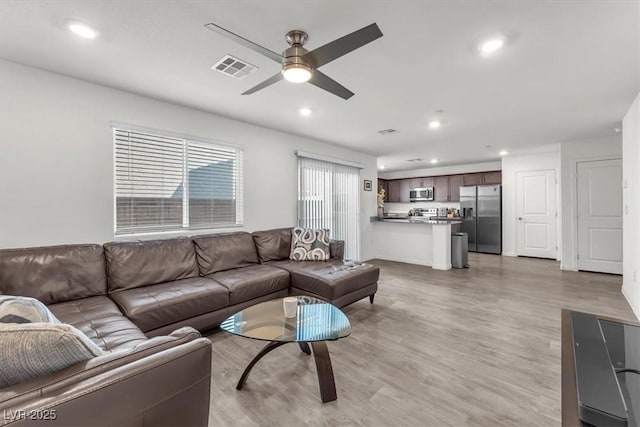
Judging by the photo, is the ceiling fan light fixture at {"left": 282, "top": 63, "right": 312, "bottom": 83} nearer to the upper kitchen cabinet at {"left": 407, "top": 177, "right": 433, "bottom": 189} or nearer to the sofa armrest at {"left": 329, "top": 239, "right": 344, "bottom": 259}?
the sofa armrest at {"left": 329, "top": 239, "right": 344, "bottom": 259}

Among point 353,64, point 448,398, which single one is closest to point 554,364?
point 448,398

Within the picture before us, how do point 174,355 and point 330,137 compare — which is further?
point 330,137

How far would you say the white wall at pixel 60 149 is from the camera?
2350 mm

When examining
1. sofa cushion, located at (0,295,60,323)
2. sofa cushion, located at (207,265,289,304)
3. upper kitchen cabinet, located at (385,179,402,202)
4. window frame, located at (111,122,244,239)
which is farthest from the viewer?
upper kitchen cabinet, located at (385,179,402,202)

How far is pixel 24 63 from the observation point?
93.0 inches

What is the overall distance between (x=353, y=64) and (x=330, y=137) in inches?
97.5

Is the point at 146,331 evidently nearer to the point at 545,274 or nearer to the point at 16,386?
the point at 16,386

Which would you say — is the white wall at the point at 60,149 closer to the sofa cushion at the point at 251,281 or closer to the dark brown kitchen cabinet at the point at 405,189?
the sofa cushion at the point at 251,281

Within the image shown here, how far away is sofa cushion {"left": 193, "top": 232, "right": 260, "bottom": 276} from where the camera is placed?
Answer: 316cm

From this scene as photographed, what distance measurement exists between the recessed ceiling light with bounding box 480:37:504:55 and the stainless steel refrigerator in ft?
18.4

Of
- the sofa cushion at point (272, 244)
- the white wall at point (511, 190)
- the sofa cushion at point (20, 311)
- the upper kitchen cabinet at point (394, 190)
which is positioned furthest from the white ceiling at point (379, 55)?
the upper kitchen cabinet at point (394, 190)

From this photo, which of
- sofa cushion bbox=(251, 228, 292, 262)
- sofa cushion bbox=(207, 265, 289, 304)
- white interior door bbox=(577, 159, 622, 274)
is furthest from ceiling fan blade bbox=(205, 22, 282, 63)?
white interior door bbox=(577, 159, 622, 274)

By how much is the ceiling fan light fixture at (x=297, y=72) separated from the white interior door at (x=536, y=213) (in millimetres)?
6681

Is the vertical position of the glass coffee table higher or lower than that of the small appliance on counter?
lower
